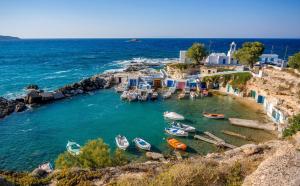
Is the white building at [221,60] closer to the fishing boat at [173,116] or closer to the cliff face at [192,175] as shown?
the fishing boat at [173,116]

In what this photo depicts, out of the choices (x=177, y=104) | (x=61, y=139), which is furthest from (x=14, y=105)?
(x=177, y=104)

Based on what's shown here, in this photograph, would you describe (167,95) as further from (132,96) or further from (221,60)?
(221,60)

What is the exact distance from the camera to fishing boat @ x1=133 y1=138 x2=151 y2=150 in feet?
98.4

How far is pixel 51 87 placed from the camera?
62.6m

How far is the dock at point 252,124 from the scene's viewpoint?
1400 inches

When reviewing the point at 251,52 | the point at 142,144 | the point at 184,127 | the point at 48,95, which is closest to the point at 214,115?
the point at 184,127

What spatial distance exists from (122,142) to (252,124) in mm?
22025

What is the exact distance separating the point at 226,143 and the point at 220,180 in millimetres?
18731

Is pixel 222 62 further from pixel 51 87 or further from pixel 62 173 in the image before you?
pixel 62 173

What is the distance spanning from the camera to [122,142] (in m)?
31.3

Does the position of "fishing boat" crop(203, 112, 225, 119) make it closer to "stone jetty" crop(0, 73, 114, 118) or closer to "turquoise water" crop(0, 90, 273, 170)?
"turquoise water" crop(0, 90, 273, 170)

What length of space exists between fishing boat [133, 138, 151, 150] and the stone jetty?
28.1 m

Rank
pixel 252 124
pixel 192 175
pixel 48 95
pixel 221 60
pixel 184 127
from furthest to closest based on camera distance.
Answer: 1. pixel 221 60
2. pixel 48 95
3. pixel 252 124
4. pixel 184 127
5. pixel 192 175

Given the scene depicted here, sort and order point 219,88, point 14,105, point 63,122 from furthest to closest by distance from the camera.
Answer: point 219,88 < point 14,105 < point 63,122
